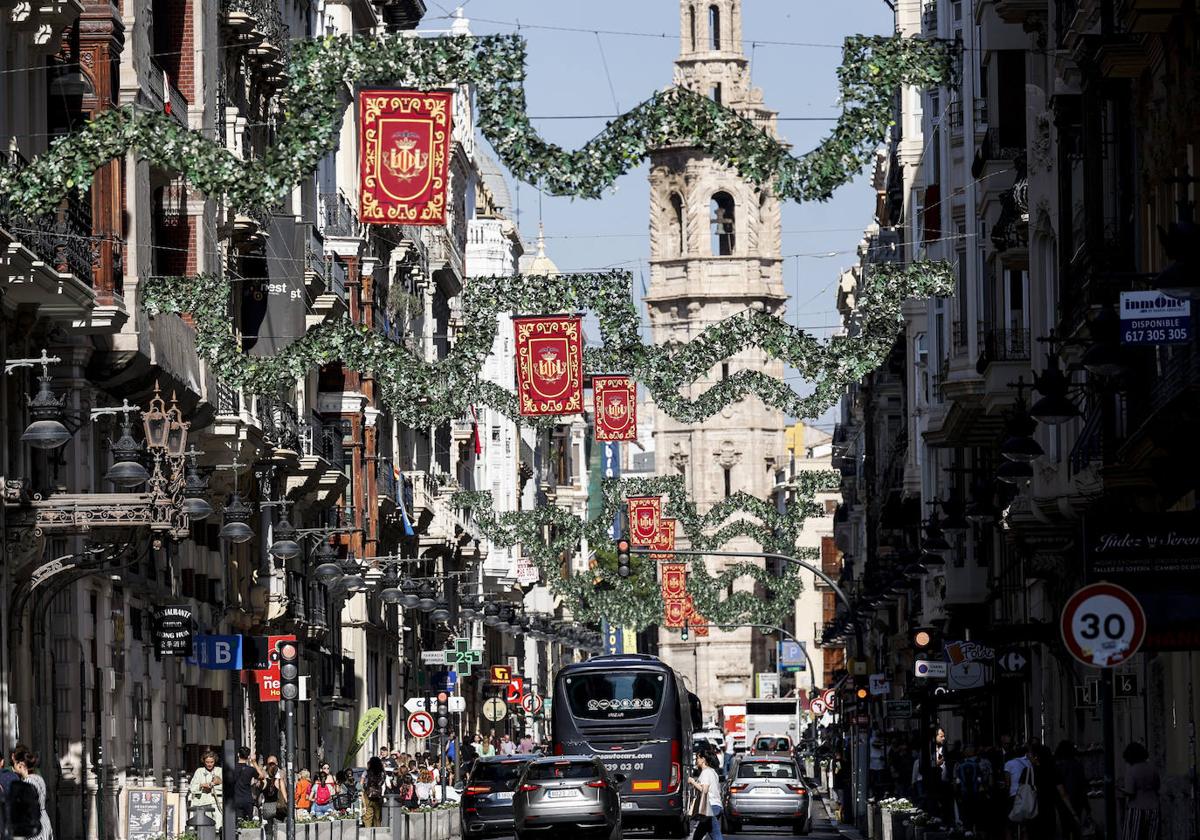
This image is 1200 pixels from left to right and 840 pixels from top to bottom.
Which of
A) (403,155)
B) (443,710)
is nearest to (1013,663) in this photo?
(403,155)

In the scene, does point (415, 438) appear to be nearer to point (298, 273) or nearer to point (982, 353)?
point (298, 273)

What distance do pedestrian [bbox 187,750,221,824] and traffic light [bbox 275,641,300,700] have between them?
4.48 meters

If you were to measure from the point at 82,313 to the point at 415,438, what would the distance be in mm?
45798

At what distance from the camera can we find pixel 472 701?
97000 millimetres

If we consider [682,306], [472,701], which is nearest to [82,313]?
[472,701]

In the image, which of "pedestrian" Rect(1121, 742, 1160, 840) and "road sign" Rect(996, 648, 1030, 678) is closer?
"pedestrian" Rect(1121, 742, 1160, 840)

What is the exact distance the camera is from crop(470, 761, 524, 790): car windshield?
45.3m

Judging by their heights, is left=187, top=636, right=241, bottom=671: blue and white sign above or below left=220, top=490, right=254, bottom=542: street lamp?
below

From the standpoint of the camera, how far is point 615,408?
7619 cm

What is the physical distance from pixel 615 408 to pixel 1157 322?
5581cm

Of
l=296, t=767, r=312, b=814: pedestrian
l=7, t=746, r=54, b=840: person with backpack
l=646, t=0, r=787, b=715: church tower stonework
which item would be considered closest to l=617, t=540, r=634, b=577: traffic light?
l=296, t=767, r=312, b=814: pedestrian

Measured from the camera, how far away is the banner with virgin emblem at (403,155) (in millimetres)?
37844

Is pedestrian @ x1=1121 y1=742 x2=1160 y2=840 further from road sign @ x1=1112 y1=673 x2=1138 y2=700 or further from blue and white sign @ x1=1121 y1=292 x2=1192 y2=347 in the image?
blue and white sign @ x1=1121 y1=292 x2=1192 y2=347

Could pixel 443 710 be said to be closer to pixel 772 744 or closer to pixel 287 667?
pixel 287 667
